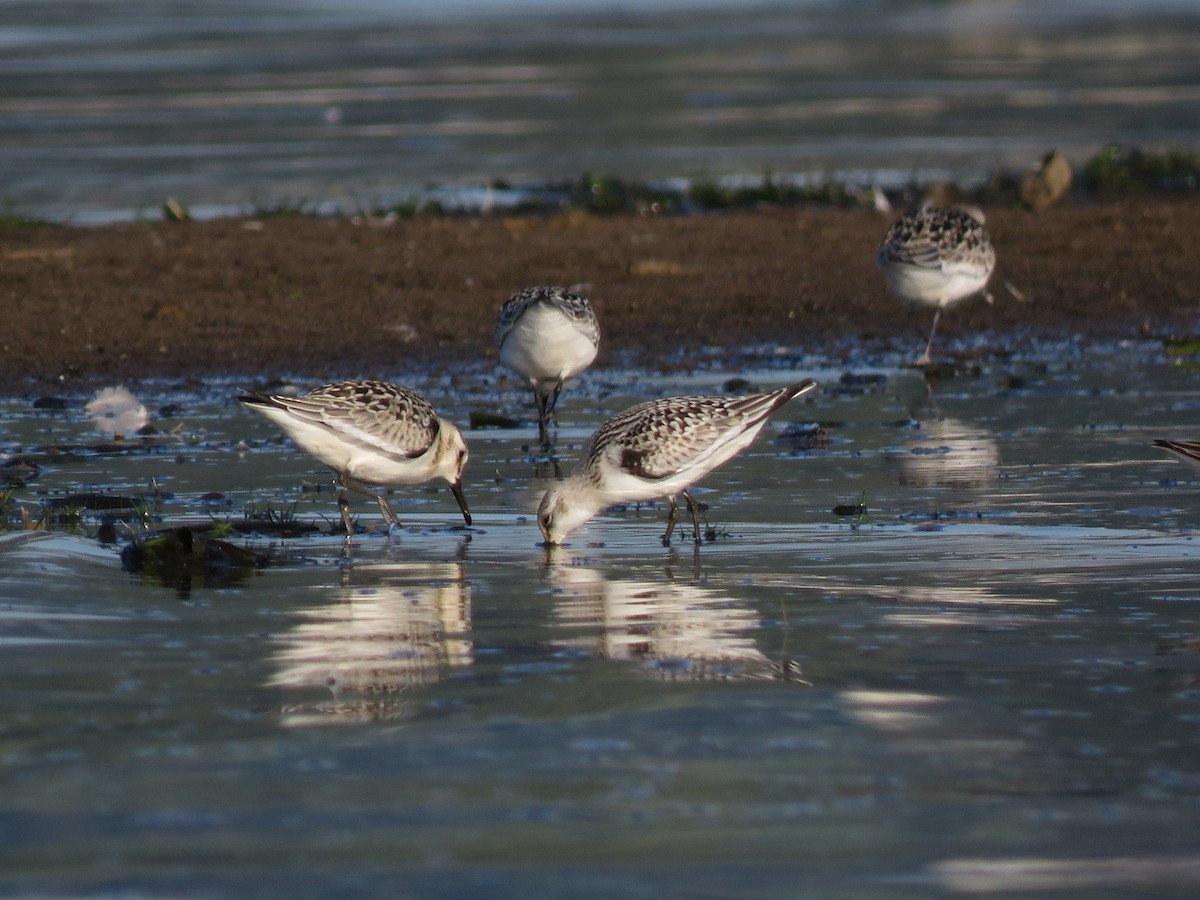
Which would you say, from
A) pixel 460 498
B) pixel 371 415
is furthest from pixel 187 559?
pixel 460 498

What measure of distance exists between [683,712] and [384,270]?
11287 mm

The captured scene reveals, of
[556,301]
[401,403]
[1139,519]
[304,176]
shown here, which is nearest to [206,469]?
[401,403]

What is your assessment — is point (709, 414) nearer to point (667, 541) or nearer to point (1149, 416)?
point (667, 541)

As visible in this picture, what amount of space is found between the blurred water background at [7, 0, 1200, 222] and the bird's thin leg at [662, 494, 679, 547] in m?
11.7

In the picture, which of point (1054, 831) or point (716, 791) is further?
point (716, 791)

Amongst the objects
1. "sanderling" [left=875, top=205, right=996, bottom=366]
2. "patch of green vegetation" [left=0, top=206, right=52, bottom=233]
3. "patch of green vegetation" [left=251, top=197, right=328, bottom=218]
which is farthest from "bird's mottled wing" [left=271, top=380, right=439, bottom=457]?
"patch of green vegetation" [left=251, top=197, right=328, bottom=218]

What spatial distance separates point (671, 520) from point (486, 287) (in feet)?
24.6

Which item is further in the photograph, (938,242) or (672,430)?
(938,242)

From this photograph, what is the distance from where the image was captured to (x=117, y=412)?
12219mm

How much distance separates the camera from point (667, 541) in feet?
30.1

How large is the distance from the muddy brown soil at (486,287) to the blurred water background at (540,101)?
2.96 metres

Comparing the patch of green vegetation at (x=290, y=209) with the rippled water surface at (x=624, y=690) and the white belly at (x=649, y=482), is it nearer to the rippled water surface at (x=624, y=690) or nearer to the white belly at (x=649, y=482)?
the rippled water surface at (x=624, y=690)

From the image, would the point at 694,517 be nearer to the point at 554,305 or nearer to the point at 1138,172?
the point at 554,305

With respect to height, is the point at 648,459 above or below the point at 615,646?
above
